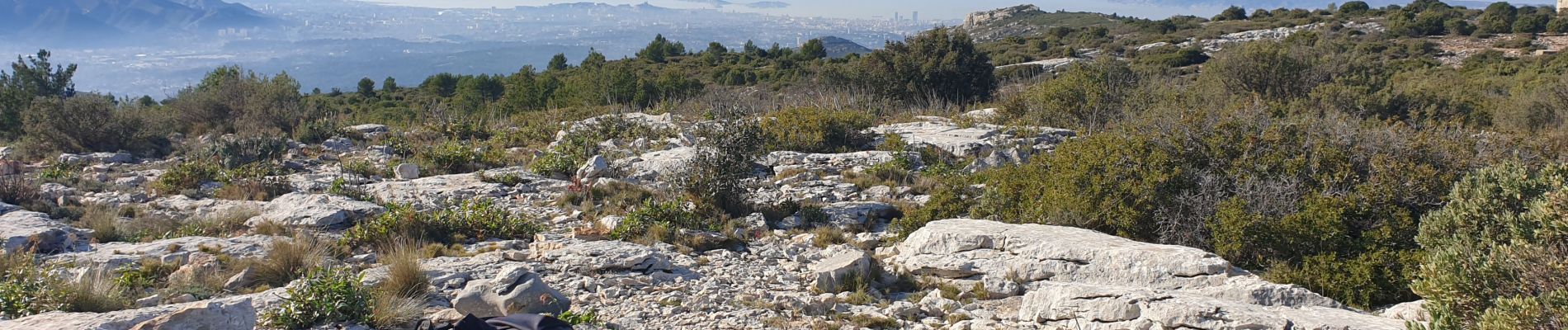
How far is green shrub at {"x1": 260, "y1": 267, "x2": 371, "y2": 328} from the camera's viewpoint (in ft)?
12.5

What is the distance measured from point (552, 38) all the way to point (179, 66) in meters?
59.8

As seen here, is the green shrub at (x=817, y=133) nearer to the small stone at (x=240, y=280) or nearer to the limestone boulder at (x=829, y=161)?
the limestone boulder at (x=829, y=161)

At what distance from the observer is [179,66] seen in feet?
421

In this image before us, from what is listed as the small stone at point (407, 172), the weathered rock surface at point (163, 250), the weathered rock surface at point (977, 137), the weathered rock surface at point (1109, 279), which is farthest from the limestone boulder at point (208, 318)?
the weathered rock surface at point (977, 137)

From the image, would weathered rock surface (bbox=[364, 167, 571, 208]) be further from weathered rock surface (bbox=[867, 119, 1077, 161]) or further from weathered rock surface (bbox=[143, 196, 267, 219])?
weathered rock surface (bbox=[867, 119, 1077, 161])

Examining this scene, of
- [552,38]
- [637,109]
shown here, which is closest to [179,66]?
[552,38]

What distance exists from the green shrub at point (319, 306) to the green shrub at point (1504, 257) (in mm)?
4958

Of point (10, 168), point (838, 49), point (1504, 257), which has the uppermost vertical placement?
point (838, 49)

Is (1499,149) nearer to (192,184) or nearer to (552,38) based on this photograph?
(192,184)

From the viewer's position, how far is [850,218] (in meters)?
A: 7.25

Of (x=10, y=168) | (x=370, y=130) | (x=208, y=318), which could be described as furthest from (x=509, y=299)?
(x=370, y=130)

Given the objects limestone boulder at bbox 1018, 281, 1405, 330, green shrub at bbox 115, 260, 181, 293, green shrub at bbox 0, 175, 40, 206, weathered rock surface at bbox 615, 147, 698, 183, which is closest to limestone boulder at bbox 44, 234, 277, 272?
green shrub at bbox 115, 260, 181, 293

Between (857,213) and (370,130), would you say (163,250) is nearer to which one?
(857,213)

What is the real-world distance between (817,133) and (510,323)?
773 cm
